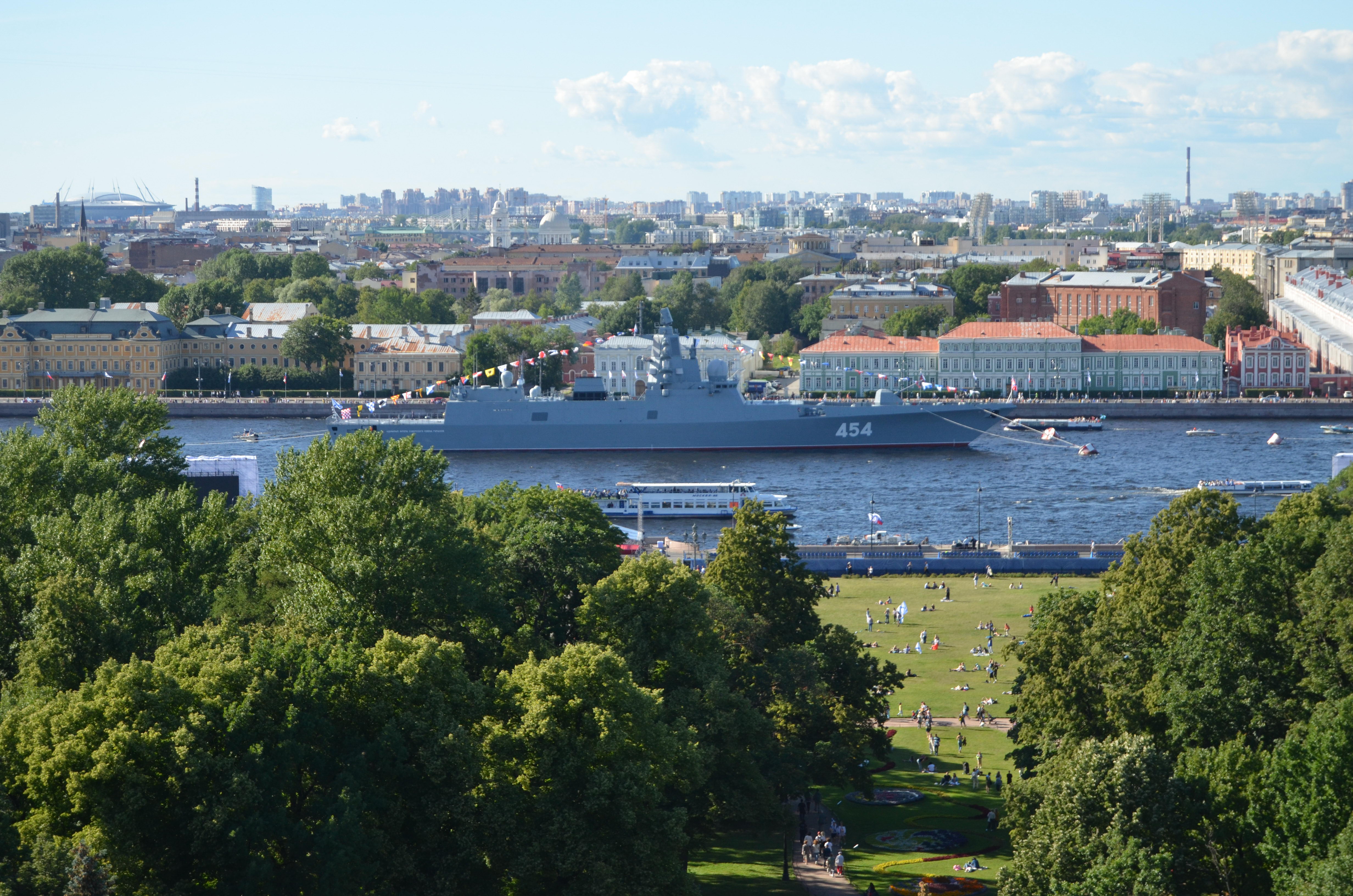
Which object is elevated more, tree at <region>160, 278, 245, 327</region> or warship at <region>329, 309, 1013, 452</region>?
tree at <region>160, 278, 245, 327</region>

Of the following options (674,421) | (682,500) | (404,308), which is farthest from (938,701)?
A: (404,308)

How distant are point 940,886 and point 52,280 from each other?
308 ft

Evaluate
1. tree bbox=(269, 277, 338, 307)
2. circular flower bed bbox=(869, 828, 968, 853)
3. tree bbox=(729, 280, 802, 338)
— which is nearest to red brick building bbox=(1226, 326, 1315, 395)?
tree bbox=(729, 280, 802, 338)

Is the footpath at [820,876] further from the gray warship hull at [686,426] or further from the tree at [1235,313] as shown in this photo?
the tree at [1235,313]


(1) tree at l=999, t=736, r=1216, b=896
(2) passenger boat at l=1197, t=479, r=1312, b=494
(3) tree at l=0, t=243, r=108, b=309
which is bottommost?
(2) passenger boat at l=1197, t=479, r=1312, b=494

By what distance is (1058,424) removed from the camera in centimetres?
7219

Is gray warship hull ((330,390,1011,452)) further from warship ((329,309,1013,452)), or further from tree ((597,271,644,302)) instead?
tree ((597,271,644,302))

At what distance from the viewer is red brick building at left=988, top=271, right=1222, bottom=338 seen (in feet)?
329

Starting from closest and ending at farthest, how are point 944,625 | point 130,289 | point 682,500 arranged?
point 944,625 < point 682,500 < point 130,289

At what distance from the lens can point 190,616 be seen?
2103 cm

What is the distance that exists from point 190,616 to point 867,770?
9.18 meters

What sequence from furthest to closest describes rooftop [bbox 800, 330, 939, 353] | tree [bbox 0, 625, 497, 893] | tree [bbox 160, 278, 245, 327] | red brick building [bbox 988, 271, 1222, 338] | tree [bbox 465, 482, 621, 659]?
red brick building [bbox 988, 271, 1222, 338]
tree [bbox 160, 278, 245, 327]
rooftop [bbox 800, 330, 939, 353]
tree [bbox 465, 482, 621, 659]
tree [bbox 0, 625, 497, 893]

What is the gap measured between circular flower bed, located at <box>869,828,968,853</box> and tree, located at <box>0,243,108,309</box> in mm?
88620

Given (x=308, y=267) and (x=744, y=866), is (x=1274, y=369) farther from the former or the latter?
(x=308, y=267)
